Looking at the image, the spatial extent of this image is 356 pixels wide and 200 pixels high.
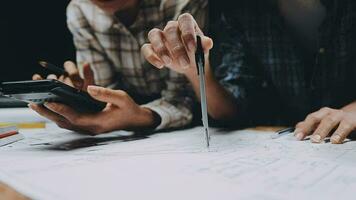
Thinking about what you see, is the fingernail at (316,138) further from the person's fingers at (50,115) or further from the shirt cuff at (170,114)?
the person's fingers at (50,115)

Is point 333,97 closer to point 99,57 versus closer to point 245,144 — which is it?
point 245,144

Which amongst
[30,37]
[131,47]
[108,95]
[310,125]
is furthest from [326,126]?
[30,37]

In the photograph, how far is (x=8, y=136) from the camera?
741 mm

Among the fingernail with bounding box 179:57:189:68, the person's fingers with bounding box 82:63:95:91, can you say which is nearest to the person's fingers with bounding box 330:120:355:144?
→ the fingernail with bounding box 179:57:189:68

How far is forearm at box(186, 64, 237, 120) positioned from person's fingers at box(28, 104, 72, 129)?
31 cm

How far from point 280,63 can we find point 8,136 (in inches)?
29.7

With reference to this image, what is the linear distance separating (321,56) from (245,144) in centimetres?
46

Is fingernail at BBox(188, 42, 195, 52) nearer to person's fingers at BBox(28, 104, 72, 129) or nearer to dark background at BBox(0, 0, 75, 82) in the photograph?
person's fingers at BBox(28, 104, 72, 129)

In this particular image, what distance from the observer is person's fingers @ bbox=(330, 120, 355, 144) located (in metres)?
0.62

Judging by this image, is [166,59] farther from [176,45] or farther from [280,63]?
[280,63]

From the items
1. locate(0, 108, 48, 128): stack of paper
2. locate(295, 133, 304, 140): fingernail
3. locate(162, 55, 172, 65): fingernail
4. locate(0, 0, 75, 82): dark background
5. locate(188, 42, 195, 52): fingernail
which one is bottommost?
locate(295, 133, 304, 140): fingernail

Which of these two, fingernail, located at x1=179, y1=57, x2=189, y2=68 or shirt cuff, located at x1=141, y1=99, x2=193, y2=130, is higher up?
fingernail, located at x1=179, y1=57, x2=189, y2=68

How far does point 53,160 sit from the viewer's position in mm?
541

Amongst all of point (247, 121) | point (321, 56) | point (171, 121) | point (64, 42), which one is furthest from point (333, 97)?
point (64, 42)
